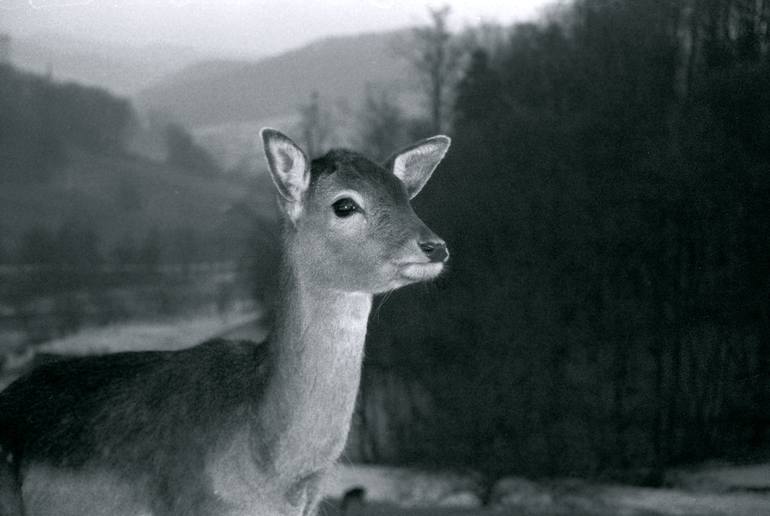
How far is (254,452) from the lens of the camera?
241 cm

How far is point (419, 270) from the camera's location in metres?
2.30

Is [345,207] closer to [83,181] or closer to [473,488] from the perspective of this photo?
[473,488]

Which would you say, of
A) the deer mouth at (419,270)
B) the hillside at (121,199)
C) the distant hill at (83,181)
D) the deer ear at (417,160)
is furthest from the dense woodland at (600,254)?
the deer mouth at (419,270)

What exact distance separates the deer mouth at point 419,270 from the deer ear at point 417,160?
0.40m

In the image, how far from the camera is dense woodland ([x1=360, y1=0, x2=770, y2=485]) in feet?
17.3

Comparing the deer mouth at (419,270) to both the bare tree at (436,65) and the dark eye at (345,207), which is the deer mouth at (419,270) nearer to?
the dark eye at (345,207)

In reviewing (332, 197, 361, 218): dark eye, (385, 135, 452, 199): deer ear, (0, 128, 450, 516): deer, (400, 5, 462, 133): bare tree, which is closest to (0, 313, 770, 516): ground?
(400, 5, 462, 133): bare tree

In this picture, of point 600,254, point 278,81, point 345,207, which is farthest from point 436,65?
point 345,207

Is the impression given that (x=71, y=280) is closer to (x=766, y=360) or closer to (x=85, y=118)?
(x=85, y=118)

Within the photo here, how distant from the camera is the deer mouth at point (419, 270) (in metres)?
2.29

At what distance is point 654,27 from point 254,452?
4.28 m

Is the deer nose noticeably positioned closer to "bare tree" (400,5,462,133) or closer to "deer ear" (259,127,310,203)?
"deer ear" (259,127,310,203)

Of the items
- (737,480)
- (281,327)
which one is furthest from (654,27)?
(281,327)

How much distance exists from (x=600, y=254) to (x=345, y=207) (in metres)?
3.75
